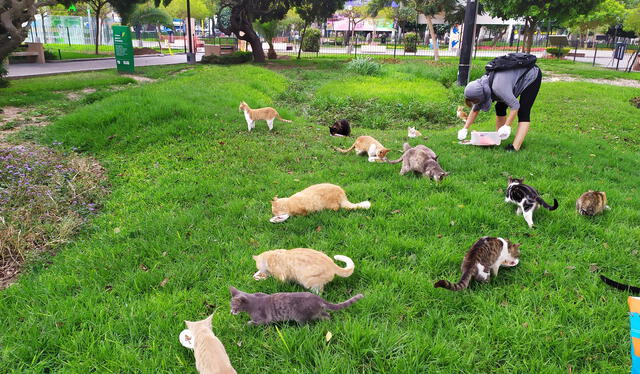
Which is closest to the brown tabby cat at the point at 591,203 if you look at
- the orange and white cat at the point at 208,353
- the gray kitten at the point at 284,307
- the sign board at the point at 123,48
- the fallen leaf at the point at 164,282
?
the gray kitten at the point at 284,307

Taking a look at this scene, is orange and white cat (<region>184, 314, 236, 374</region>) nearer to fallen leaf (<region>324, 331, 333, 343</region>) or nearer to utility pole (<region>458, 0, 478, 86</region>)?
fallen leaf (<region>324, 331, 333, 343</region>)

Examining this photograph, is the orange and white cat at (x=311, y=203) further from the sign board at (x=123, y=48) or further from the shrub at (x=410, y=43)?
the shrub at (x=410, y=43)

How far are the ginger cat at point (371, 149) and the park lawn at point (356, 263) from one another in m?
0.25

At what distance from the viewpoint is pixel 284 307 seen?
2.75 metres

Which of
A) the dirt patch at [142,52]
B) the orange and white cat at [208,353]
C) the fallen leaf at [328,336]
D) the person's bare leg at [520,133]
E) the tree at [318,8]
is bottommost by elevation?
the fallen leaf at [328,336]

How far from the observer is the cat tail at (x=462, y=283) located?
9.71 feet

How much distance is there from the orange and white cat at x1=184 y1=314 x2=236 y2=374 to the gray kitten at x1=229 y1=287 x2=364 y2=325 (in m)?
0.32

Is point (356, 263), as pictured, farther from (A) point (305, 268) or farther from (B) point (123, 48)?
(B) point (123, 48)

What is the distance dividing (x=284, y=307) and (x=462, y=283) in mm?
1456

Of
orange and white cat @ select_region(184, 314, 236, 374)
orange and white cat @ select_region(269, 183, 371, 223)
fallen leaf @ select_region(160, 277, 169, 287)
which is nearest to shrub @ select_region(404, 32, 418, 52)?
orange and white cat @ select_region(269, 183, 371, 223)

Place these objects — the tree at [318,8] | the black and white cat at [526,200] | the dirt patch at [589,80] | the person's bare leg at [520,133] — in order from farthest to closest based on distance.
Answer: the tree at [318,8], the dirt patch at [589,80], the person's bare leg at [520,133], the black and white cat at [526,200]

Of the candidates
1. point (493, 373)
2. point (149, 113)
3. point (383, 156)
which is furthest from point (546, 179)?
point (149, 113)

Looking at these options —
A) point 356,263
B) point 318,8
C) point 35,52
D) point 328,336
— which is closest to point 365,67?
point 318,8

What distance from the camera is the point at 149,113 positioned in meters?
8.79
